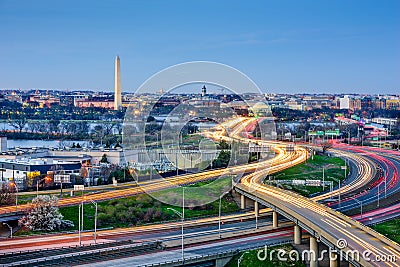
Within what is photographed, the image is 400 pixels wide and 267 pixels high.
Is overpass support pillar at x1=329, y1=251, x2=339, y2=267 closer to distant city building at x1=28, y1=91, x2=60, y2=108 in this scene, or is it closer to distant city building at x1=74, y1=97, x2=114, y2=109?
distant city building at x1=74, y1=97, x2=114, y2=109

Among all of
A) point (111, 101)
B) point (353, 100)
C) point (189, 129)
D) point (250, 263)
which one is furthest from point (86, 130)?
point (353, 100)

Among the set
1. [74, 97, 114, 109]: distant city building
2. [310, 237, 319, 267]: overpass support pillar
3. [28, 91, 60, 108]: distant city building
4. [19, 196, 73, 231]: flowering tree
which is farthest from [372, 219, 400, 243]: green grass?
[28, 91, 60, 108]: distant city building

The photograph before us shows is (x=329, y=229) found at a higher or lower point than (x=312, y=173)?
lower

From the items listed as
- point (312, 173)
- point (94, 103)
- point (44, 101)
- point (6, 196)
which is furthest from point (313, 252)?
point (44, 101)

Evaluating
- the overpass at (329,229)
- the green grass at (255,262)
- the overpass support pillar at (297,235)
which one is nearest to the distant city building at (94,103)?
the overpass at (329,229)

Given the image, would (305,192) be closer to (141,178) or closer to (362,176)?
(362,176)

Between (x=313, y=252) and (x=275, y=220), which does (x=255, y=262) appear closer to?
(x=313, y=252)
